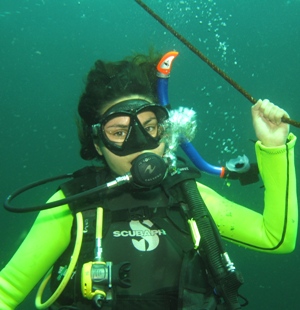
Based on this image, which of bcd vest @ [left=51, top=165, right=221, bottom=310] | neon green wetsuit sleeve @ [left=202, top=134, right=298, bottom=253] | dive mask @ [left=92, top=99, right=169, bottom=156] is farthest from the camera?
dive mask @ [left=92, top=99, right=169, bottom=156]

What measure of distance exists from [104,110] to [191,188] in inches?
35.1

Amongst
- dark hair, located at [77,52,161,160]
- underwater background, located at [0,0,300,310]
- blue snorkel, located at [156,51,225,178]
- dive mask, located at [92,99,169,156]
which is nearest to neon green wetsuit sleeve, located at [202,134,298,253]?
blue snorkel, located at [156,51,225,178]

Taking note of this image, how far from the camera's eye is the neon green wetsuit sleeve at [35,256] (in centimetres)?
215

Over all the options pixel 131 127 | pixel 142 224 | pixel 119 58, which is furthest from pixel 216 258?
pixel 119 58

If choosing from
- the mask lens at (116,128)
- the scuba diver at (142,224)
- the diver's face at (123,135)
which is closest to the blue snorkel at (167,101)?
the scuba diver at (142,224)

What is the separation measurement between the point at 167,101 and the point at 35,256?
148cm

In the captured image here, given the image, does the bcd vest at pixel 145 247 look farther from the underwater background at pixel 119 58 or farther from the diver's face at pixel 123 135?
the underwater background at pixel 119 58

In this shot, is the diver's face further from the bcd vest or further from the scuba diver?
the bcd vest

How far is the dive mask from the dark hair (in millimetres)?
150

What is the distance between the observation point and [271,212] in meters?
2.38

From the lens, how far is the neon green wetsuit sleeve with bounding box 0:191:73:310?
2.15m

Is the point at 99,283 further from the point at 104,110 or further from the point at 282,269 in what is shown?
the point at 282,269

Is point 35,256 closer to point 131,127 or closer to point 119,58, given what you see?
point 131,127

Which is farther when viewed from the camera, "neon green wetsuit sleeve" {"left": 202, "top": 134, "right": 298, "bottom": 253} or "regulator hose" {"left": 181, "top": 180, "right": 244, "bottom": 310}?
"neon green wetsuit sleeve" {"left": 202, "top": 134, "right": 298, "bottom": 253}
